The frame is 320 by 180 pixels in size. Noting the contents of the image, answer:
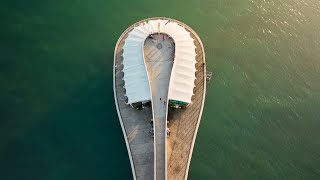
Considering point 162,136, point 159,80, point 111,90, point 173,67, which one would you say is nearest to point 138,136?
point 162,136

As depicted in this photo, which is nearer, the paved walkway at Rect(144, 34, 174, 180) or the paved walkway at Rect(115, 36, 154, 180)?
the paved walkway at Rect(144, 34, 174, 180)

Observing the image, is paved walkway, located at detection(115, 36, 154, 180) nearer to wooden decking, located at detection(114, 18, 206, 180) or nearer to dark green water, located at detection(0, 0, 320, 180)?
wooden decking, located at detection(114, 18, 206, 180)

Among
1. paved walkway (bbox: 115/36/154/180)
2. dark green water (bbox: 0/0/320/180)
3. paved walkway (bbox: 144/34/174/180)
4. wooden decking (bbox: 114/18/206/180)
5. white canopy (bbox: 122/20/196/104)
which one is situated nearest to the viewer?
paved walkway (bbox: 144/34/174/180)

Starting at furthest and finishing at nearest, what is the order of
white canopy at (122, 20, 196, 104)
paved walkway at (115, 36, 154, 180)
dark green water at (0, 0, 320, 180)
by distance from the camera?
1. dark green water at (0, 0, 320, 180)
2. white canopy at (122, 20, 196, 104)
3. paved walkway at (115, 36, 154, 180)

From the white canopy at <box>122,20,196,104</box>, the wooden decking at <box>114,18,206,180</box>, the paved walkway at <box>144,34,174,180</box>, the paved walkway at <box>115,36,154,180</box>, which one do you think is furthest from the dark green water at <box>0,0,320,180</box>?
the white canopy at <box>122,20,196,104</box>

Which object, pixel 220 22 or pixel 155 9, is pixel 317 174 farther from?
pixel 155 9

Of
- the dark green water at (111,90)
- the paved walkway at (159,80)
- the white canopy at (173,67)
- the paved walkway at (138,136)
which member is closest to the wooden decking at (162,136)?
the paved walkway at (138,136)
